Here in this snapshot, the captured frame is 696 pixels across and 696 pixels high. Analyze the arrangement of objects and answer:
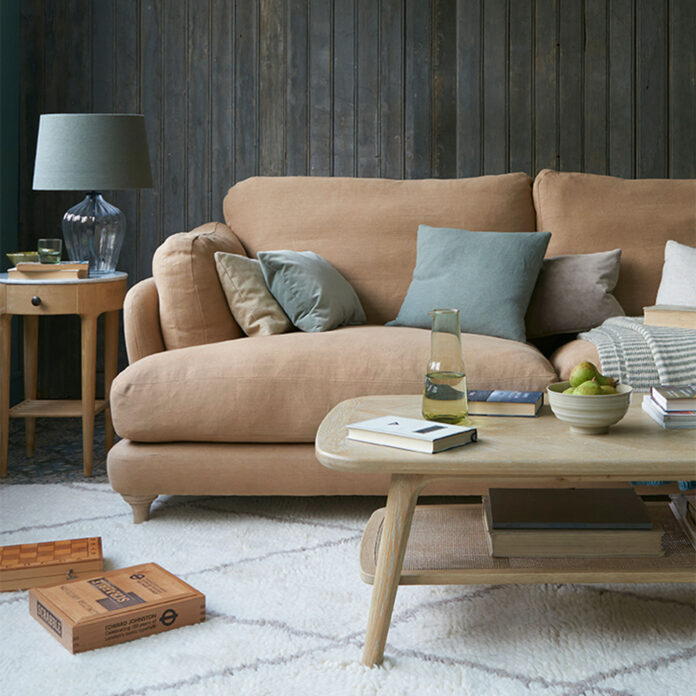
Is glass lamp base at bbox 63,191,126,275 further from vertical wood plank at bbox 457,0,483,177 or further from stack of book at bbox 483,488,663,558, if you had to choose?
stack of book at bbox 483,488,663,558

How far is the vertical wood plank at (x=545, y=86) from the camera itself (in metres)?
3.54

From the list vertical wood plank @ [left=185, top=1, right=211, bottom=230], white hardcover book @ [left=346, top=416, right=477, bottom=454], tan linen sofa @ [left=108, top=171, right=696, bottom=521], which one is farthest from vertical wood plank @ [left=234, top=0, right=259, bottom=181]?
white hardcover book @ [left=346, top=416, right=477, bottom=454]

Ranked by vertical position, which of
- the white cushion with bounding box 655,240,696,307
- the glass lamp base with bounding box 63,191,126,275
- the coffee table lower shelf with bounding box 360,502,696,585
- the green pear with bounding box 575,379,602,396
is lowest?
the coffee table lower shelf with bounding box 360,502,696,585

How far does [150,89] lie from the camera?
3.62 meters

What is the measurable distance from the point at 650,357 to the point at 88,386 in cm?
173

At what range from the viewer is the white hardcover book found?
142cm

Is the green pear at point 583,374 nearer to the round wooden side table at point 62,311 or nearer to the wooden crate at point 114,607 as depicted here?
the wooden crate at point 114,607

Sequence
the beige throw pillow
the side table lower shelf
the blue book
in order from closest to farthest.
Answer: the blue book, the beige throw pillow, the side table lower shelf

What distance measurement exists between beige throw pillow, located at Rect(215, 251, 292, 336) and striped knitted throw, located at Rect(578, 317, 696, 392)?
97 cm

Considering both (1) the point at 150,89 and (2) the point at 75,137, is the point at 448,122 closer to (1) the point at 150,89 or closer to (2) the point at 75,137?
(1) the point at 150,89

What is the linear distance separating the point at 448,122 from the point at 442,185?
2.42 feet

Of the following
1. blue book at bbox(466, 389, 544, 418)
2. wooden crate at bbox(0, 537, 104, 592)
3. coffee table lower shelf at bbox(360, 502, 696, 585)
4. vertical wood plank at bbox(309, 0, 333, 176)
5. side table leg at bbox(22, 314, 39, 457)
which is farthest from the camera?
vertical wood plank at bbox(309, 0, 333, 176)

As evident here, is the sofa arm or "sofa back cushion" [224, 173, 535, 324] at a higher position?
"sofa back cushion" [224, 173, 535, 324]

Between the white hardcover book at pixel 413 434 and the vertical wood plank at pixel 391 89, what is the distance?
89.5 inches
